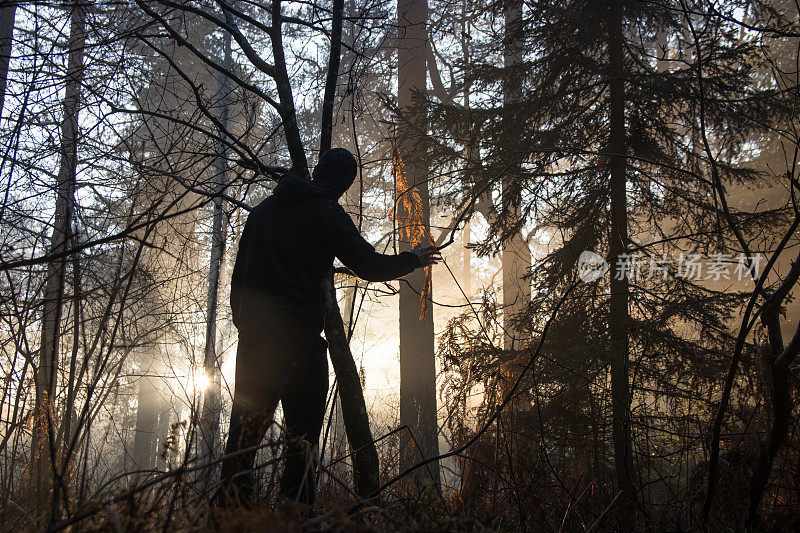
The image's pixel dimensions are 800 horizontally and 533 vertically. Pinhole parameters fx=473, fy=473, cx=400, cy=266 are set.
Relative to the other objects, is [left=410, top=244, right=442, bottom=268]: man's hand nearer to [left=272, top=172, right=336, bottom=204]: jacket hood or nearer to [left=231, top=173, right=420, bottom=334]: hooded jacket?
[left=231, top=173, right=420, bottom=334]: hooded jacket

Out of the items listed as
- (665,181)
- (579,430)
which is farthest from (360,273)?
(665,181)

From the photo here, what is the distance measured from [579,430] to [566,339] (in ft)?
3.60

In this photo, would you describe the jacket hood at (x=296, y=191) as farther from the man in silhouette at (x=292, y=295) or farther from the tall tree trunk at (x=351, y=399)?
the tall tree trunk at (x=351, y=399)

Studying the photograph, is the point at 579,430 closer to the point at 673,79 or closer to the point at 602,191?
the point at 602,191

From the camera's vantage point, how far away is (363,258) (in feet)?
9.47

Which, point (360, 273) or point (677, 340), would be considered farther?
point (677, 340)

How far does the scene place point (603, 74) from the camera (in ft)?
18.9

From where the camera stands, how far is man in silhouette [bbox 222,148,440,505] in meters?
2.64

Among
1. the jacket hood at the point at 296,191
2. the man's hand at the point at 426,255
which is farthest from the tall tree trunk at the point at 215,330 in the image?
the man's hand at the point at 426,255

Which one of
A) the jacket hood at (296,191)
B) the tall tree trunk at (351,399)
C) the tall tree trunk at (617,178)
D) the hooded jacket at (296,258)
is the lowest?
the tall tree trunk at (351,399)

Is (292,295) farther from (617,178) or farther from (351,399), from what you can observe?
(617,178)

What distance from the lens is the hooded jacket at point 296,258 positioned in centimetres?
272

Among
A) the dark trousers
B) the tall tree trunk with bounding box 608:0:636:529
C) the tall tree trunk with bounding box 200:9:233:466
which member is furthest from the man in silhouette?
the tall tree trunk with bounding box 608:0:636:529

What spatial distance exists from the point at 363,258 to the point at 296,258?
1.31 ft
